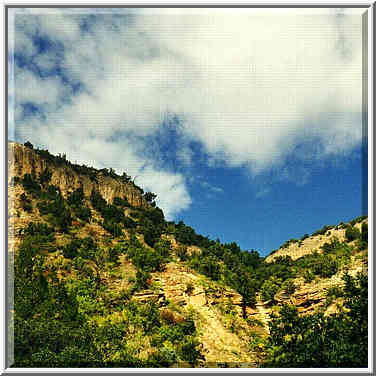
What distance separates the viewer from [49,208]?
12633 millimetres

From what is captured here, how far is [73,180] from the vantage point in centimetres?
1681

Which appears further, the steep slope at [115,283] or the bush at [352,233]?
the bush at [352,233]

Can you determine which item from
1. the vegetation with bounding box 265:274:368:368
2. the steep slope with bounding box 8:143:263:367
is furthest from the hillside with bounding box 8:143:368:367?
the vegetation with bounding box 265:274:368:368

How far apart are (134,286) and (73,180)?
9790mm

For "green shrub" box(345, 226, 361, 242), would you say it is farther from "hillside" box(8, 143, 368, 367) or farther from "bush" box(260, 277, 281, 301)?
"bush" box(260, 277, 281, 301)

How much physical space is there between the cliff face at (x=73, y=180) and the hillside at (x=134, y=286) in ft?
0.33

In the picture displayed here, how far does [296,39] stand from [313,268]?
8069 millimetres

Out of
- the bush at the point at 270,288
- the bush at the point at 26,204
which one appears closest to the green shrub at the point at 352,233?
the bush at the point at 270,288

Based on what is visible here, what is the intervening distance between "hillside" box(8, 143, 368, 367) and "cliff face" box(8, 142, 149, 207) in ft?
0.33

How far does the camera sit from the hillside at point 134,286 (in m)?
5.77

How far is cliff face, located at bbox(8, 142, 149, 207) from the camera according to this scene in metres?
14.3

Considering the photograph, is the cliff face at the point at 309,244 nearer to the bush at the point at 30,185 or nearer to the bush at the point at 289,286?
the bush at the point at 289,286

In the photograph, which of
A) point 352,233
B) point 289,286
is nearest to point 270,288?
point 289,286

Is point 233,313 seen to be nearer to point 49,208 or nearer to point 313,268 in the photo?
point 313,268
